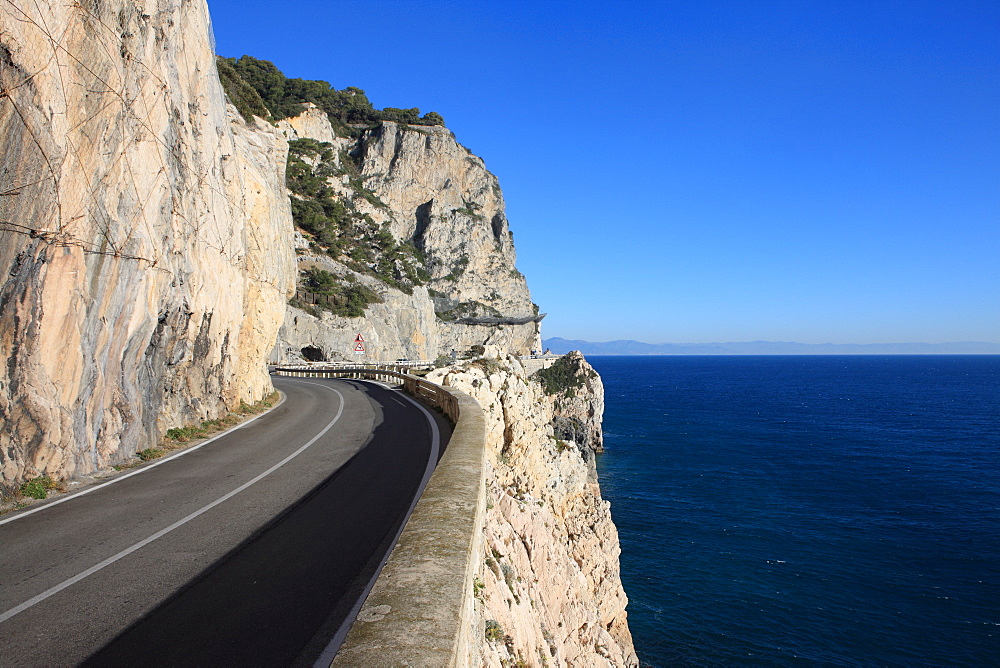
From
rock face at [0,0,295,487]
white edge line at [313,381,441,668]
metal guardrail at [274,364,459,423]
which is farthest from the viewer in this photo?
metal guardrail at [274,364,459,423]

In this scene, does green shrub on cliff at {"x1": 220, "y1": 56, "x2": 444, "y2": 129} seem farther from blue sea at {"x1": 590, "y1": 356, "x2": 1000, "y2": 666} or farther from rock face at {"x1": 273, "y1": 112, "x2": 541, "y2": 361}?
blue sea at {"x1": 590, "y1": 356, "x2": 1000, "y2": 666}

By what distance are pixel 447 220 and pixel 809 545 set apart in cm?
7263

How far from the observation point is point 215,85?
52.3 feet

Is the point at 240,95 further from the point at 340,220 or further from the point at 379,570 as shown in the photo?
the point at 379,570

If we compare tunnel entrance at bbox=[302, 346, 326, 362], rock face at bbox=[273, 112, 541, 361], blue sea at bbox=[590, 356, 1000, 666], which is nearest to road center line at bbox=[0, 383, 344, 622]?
blue sea at bbox=[590, 356, 1000, 666]

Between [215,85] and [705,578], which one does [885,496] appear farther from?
[215,85]

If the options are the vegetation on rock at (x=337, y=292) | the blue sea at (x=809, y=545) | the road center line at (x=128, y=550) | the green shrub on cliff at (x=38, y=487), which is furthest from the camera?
the vegetation on rock at (x=337, y=292)

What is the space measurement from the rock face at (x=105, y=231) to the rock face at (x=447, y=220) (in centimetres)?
5615

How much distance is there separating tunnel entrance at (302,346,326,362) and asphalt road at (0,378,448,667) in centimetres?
4159

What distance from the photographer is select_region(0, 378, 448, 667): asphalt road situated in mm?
3936

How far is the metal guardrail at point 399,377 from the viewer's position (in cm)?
1501

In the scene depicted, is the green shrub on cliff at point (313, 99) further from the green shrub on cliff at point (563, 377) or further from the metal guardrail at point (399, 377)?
the green shrub on cliff at point (563, 377)

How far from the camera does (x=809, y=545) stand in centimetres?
2903

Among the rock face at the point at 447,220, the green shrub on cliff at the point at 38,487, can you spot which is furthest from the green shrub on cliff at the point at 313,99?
the green shrub on cliff at the point at 38,487
